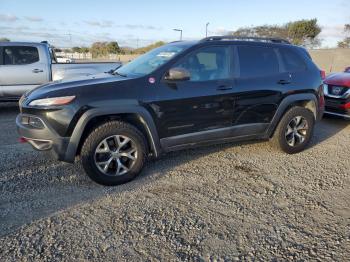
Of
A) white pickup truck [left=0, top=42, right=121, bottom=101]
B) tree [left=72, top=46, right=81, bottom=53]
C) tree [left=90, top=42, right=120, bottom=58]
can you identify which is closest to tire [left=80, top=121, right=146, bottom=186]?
white pickup truck [left=0, top=42, right=121, bottom=101]

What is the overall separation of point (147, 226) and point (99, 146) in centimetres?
121

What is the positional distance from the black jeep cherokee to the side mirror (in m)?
0.01

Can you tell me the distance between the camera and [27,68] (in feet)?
Result: 25.9

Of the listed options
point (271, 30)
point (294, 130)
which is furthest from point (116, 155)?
point (271, 30)

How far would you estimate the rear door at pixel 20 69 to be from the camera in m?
7.74

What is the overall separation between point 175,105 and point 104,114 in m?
0.91

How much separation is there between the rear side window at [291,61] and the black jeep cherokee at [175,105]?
0.02 m

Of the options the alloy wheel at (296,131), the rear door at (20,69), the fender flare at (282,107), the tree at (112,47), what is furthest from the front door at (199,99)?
the tree at (112,47)

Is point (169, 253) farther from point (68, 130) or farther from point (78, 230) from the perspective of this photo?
point (68, 130)

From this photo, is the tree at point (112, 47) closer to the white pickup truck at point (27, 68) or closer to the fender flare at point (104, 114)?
the white pickup truck at point (27, 68)

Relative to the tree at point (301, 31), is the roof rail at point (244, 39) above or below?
below

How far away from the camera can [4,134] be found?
19.6 feet

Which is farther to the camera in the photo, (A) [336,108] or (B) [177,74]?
(A) [336,108]

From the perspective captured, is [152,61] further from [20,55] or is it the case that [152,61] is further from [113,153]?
[20,55]
